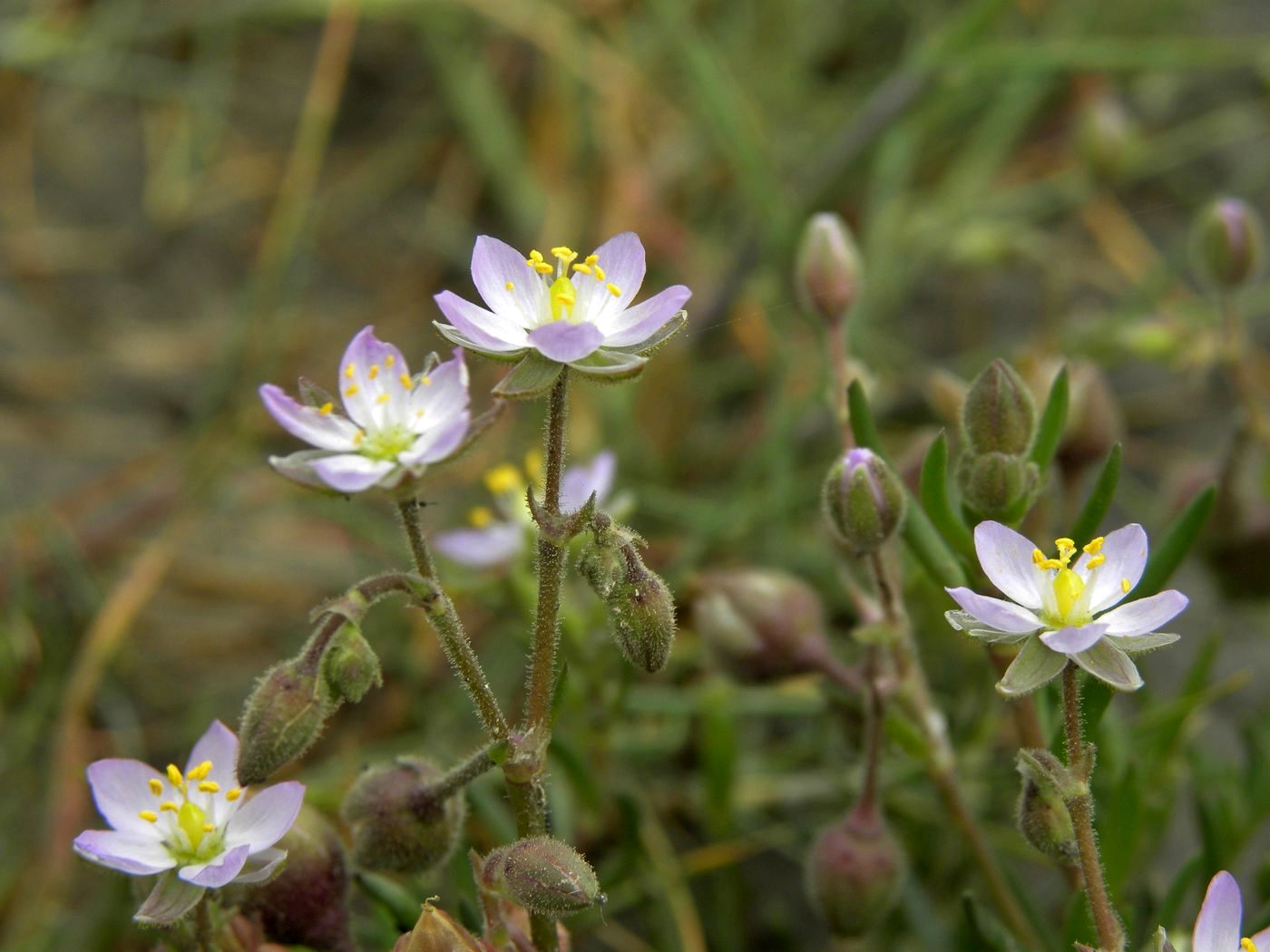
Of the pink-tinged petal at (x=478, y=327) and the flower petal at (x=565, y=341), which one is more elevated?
the pink-tinged petal at (x=478, y=327)

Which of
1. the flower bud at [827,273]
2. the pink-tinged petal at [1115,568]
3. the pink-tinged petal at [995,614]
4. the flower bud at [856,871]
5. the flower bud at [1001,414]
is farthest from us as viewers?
the flower bud at [827,273]

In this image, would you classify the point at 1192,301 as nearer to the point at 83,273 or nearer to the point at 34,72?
the point at 83,273

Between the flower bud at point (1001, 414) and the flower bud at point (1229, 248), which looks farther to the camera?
the flower bud at point (1229, 248)

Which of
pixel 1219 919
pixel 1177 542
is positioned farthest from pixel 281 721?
pixel 1177 542

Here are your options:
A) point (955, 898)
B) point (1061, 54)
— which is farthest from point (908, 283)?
point (955, 898)

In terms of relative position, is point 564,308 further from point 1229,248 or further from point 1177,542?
point 1229,248

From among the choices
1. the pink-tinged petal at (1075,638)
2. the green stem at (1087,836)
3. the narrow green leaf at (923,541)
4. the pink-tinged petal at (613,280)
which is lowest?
the green stem at (1087,836)

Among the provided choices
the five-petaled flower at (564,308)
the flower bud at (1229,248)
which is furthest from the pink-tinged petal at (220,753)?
the flower bud at (1229,248)

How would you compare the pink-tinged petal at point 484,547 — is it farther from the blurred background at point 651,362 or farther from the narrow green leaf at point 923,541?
the narrow green leaf at point 923,541
